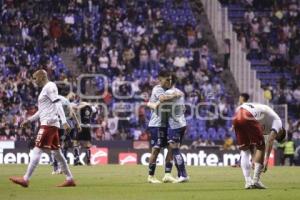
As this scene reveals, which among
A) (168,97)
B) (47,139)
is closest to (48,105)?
(47,139)

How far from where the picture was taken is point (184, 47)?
48.6m

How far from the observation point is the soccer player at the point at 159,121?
21.5 meters

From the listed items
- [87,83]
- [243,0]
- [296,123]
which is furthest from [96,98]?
[243,0]

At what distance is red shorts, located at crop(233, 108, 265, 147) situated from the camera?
1938cm

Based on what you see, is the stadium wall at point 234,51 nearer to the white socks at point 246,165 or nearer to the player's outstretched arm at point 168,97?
the player's outstretched arm at point 168,97

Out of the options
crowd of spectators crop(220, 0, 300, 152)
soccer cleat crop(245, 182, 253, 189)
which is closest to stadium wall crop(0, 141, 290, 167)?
crowd of spectators crop(220, 0, 300, 152)

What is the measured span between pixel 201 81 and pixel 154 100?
24.7 meters

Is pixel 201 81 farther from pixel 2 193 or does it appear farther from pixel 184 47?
pixel 2 193

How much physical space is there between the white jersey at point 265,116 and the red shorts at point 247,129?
3.6 inches

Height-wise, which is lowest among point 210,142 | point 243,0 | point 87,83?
point 210,142

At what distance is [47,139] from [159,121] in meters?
3.40

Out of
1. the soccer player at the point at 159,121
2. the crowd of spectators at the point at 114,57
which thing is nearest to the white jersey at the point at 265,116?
the soccer player at the point at 159,121

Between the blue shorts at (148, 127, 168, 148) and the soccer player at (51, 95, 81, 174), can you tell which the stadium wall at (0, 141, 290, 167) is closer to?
the soccer player at (51, 95, 81, 174)

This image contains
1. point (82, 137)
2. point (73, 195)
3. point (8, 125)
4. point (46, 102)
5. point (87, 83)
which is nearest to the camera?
point (73, 195)
